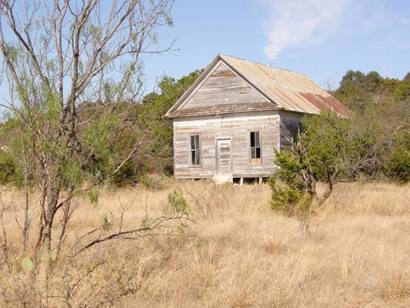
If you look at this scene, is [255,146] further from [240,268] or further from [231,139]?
[240,268]

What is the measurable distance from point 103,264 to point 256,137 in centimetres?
1645

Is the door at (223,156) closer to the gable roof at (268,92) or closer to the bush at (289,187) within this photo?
the gable roof at (268,92)

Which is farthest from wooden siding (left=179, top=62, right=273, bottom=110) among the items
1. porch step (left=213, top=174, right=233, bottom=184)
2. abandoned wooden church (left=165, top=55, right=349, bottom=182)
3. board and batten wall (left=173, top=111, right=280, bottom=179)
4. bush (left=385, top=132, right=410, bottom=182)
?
bush (left=385, top=132, right=410, bottom=182)

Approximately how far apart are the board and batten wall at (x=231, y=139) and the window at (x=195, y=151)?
6.9 inches

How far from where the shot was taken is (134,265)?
20.0ft

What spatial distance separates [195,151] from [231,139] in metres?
1.82

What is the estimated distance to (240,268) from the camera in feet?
20.3

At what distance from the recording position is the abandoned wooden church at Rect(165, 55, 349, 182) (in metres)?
21.3

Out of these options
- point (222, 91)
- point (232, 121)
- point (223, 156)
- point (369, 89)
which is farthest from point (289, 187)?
point (369, 89)

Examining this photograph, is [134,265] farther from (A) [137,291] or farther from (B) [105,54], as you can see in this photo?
(B) [105,54]

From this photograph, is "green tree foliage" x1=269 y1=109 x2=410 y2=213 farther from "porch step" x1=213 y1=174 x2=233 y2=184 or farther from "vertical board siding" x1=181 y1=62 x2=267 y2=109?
"porch step" x1=213 y1=174 x2=233 y2=184

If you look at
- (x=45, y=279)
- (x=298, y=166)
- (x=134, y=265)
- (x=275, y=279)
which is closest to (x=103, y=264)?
(x=134, y=265)

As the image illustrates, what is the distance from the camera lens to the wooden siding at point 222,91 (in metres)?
21.6

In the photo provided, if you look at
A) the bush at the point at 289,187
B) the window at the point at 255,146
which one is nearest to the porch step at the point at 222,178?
the window at the point at 255,146
